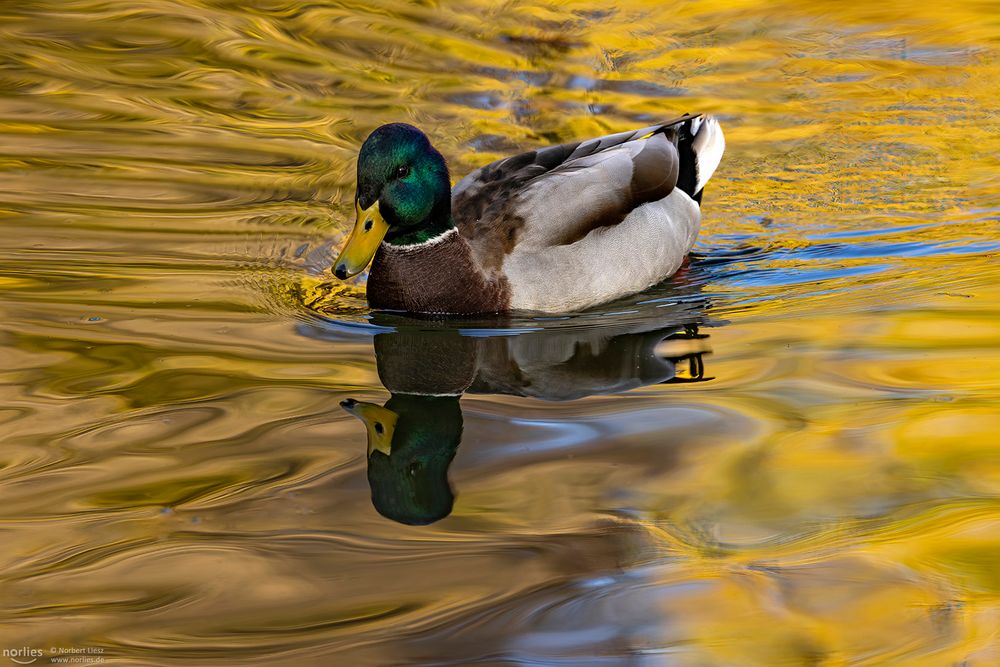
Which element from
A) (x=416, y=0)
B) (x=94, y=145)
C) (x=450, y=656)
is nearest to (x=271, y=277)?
(x=94, y=145)

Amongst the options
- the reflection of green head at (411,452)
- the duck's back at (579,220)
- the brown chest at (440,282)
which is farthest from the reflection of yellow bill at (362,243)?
the reflection of green head at (411,452)

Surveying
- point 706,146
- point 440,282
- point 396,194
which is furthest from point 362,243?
point 706,146

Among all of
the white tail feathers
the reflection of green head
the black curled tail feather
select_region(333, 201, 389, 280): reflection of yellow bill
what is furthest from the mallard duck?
the reflection of green head

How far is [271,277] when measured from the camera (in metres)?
6.23

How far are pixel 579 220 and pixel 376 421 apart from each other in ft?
6.09

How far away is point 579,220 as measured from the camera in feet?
19.6

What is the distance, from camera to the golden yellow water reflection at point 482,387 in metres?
3.32

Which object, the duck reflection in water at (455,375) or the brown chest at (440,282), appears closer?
the duck reflection in water at (455,375)

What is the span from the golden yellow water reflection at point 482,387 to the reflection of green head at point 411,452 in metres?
0.02

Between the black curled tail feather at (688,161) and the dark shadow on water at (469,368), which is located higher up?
the black curled tail feather at (688,161)

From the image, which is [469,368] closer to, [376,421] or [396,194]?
[376,421]

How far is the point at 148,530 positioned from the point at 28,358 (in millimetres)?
1582

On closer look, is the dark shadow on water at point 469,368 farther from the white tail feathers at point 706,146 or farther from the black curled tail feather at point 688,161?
the white tail feathers at point 706,146

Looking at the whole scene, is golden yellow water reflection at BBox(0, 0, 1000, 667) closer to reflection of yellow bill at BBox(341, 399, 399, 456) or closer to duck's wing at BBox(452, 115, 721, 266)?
reflection of yellow bill at BBox(341, 399, 399, 456)
